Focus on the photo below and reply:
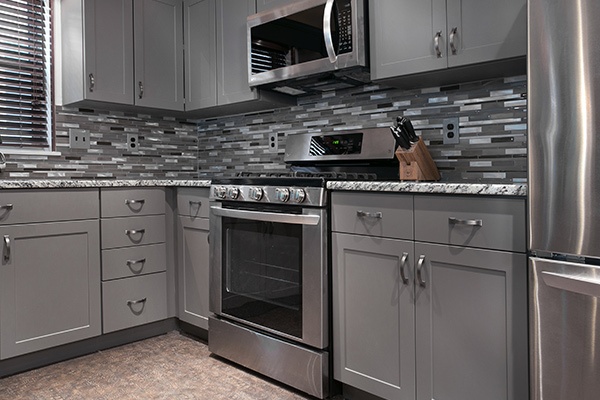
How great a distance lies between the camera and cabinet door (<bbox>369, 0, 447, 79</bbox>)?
6.63ft

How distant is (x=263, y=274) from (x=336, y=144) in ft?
2.73

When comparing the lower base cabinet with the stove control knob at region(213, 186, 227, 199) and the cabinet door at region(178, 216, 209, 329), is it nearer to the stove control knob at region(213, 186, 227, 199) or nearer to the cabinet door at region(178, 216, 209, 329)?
the stove control knob at region(213, 186, 227, 199)

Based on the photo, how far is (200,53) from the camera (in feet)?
10.3

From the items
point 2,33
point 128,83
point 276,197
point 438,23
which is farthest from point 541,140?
point 2,33

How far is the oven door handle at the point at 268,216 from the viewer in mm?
2051

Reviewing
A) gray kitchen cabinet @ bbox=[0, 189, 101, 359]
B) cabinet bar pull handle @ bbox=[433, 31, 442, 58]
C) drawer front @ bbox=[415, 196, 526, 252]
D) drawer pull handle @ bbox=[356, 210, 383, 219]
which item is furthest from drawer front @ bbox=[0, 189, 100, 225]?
cabinet bar pull handle @ bbox=[433, 31, 442, 58]

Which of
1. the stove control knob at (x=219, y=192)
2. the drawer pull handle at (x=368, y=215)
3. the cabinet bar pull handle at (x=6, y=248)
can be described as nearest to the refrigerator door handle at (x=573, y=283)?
the drawer pull handle at (x=368, y=215)

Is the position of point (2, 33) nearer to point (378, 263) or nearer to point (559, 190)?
point (378, 263)

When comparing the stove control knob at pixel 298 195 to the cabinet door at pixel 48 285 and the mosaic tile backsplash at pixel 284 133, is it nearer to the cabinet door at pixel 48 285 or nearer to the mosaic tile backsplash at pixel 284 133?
the mosaic tile backsplash at pixel 284 133

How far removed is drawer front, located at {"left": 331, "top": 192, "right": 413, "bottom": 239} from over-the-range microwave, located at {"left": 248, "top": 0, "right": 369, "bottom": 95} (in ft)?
2.27

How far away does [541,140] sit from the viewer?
1365 millimetres

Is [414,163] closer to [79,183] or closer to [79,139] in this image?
[79,183]

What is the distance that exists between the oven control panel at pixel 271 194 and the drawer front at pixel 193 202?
0.66 ft

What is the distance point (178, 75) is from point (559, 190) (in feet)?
8.55
